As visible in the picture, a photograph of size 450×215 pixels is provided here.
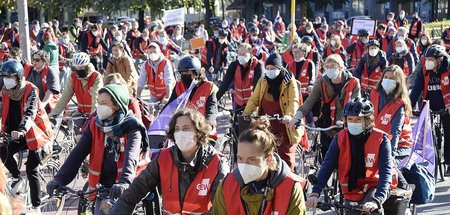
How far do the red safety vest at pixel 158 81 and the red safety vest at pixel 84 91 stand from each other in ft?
5.37

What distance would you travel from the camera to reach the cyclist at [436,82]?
32.8ft

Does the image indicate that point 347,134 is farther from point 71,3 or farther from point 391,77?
point 71,3

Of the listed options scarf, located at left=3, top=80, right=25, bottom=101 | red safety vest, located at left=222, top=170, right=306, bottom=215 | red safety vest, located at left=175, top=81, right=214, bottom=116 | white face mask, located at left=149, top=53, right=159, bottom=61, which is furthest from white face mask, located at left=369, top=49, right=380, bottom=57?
red safety vest, located at left=222, top=170, right=306, bottom=215

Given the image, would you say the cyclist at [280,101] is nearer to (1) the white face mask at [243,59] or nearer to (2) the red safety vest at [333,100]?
(2) the red safety vest at [333,100]

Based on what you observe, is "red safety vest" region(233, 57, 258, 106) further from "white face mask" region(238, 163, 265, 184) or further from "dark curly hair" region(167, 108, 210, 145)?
"white face mask" region(238, 163, 265, 184)

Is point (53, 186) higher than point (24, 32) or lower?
lower

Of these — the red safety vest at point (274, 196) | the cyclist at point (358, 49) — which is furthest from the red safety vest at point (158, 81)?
the red safety vest at point (274, 196)

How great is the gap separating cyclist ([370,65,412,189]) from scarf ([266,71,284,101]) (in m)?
1.29

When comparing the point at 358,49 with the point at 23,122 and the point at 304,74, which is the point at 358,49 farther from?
the point at 23,122

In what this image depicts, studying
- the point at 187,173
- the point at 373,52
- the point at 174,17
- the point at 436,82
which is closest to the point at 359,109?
the point at 187,173

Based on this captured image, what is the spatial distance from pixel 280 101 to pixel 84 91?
2493mm

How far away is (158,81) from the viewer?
11992 mm

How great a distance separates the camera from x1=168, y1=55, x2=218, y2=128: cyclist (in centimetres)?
852

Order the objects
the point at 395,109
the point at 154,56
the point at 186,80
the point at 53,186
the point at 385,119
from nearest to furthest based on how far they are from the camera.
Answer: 1. the point at 53,186
2. the point at 395,109
3. the point at 385,119
4. the point at 186,80
5. the point at 154,56
